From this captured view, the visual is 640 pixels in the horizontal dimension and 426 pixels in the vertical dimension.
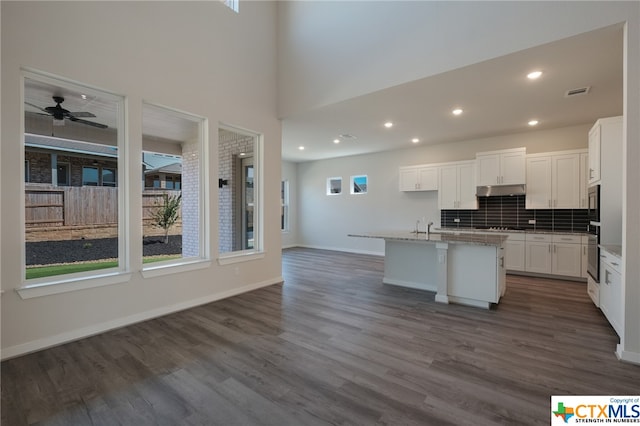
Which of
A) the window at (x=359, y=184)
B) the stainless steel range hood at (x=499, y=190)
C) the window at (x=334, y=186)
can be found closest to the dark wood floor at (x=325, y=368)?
the stainless steel range hood at (x=499, y=190)

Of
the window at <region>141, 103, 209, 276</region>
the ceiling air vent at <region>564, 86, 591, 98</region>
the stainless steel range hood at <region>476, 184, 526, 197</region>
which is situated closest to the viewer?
the window at <region>141, 103, 209, 276</region>

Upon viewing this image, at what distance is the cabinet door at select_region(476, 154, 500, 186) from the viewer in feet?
19.4

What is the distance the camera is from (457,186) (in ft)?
21.4

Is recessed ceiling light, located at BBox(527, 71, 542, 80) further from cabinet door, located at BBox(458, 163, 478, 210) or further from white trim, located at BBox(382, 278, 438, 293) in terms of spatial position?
white trim, located at BBox(382, 278, 438, 293)

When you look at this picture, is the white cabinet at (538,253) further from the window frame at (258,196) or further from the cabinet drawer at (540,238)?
Answer: the window frame at (258,196)

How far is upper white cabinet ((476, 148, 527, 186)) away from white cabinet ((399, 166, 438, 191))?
3.34 feet

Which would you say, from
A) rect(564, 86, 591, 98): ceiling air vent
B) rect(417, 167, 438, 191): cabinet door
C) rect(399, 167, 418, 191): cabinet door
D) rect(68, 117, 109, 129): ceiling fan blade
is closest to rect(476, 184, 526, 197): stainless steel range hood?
rect(417, 167, 438, 191): cabinet door

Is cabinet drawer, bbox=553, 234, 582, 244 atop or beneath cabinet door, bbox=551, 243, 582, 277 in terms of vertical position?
atop

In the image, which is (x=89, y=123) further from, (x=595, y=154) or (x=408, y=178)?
(x=408, y=178)

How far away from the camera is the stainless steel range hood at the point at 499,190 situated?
18.9ft

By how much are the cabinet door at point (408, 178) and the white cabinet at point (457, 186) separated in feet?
2.04

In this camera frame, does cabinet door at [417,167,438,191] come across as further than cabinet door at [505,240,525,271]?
Yes

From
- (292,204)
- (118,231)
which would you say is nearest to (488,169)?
(292,204)

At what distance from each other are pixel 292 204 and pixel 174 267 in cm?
647
